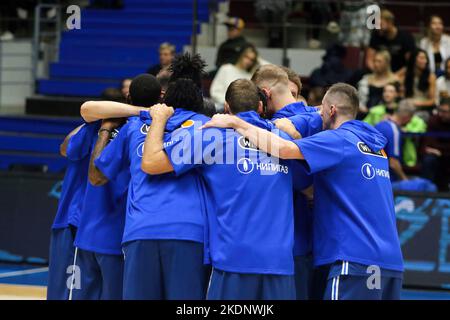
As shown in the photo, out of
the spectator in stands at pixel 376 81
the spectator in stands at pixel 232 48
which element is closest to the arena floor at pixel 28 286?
the spectator in stands at pixel 376 81

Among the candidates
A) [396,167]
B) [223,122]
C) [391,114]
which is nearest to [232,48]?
[391,114]

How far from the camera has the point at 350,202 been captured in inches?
253

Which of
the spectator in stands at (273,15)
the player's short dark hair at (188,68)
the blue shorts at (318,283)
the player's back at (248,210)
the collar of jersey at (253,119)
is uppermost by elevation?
the spectator in stands at (273,15)

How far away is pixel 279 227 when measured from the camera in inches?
245

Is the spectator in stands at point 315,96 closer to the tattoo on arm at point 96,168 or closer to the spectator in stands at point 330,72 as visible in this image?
the spectator in stands at point 330,72

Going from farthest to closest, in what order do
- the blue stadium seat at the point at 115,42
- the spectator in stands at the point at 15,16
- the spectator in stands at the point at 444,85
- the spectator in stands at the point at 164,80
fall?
the spectator in stands at the point at 15,16 → the blue stadium seat at the point at 115,42 → the spectator in stands at the point at 444,85 → the spectator in stands at the point at 164,80

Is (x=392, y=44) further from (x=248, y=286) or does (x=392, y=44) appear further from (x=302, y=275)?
(x=248, y=286)

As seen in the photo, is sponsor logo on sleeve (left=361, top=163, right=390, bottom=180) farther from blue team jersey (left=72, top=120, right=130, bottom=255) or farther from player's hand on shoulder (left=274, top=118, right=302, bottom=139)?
blue team jersey (left=72, top=120, right=130, bottom=255)

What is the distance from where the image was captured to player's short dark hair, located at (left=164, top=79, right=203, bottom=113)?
6.66 metres

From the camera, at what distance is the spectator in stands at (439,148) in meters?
12.4

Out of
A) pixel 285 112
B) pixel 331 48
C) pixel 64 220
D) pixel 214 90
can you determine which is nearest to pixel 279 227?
pixel 285 112

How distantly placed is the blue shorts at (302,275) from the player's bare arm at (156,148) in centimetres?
118

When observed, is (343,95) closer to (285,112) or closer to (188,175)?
(285,112)

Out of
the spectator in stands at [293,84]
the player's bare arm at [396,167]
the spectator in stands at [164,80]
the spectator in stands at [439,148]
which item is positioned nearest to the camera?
the spectator in stands at [164,80]
